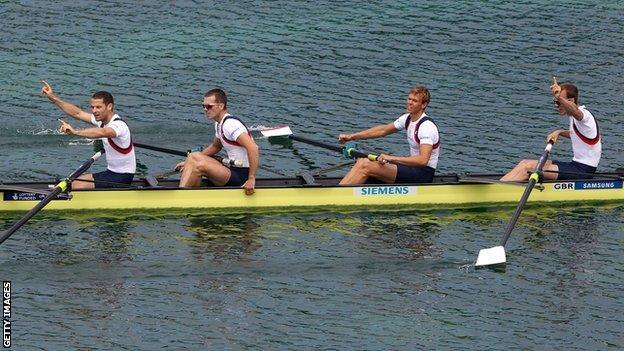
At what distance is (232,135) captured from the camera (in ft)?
90.5

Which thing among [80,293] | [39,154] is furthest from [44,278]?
[39,154]

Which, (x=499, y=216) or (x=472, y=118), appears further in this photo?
(x=472, y=118)

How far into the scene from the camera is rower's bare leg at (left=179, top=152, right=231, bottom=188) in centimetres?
2783

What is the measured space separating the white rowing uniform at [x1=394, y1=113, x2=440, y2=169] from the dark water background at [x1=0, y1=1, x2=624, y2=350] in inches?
47.4

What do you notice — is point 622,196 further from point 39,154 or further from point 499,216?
point 39,154

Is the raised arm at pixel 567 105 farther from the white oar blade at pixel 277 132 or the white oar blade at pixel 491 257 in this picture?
the white oar blade at pixel 277 132

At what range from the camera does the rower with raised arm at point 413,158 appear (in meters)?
27.9

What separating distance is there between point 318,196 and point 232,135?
7.01 ft

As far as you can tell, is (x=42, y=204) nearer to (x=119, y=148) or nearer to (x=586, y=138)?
(x=119, y=148)

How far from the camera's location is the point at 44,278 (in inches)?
954

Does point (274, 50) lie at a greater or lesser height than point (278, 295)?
greater

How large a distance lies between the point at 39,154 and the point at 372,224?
9.26m

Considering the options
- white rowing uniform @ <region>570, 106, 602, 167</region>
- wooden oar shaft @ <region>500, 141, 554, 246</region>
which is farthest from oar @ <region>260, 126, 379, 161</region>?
white rowing uniform @ <region>570, 106, 602, 167</region>

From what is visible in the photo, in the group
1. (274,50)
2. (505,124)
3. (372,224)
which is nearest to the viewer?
(372,224)
